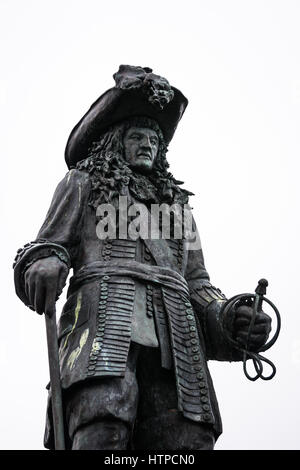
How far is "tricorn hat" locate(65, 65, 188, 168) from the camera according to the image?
914cm

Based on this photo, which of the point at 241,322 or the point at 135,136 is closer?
the point at 241,322

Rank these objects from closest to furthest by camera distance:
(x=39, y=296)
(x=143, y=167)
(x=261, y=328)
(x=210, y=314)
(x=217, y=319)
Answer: (x=39, y=296), (x=261, y=328), (x=217, y=319), (x=210, y=314), (x=143, y=167)

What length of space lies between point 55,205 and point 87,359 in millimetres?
1628

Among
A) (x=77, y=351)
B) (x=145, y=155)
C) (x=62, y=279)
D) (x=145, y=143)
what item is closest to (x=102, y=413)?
(x=77, y=351)

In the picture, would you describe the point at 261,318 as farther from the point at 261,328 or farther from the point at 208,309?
the point at 208,309

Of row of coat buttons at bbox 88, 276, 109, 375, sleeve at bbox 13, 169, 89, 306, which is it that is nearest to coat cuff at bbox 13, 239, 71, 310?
sleeve at bbox 13, 169, 89, 306

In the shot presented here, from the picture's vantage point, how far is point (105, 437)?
7.45 m

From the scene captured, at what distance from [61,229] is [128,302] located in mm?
958

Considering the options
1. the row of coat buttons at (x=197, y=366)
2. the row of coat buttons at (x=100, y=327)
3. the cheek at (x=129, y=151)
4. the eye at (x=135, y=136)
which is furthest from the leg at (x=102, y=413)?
the eye at (x=135, y=136)

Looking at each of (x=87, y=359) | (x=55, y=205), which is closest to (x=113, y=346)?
(x=87, y=359)

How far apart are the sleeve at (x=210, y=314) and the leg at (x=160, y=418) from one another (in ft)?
2.26

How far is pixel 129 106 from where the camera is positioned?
927 centimetres

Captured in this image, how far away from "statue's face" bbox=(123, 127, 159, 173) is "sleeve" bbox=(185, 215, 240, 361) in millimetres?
999
